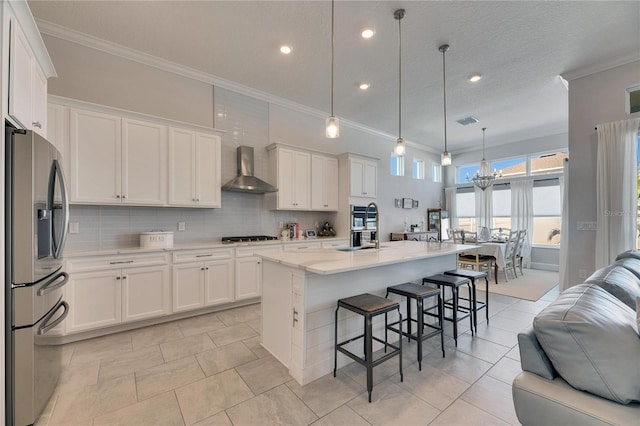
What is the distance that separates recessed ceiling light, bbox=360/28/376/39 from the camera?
300 cm

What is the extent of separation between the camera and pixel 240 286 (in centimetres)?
381

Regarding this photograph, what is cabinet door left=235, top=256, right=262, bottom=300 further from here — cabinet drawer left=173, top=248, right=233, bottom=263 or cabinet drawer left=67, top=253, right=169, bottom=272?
cabinet drawer left=67, top=253, right=169, bottom=272

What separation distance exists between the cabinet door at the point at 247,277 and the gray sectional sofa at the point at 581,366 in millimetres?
3287

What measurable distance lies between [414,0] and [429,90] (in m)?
2.09

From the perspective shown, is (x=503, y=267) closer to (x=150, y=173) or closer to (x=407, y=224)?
(x=407, y=224)

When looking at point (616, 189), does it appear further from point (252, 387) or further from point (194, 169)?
point (194, 169)

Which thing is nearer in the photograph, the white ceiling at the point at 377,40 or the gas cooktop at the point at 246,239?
the white ceiling at the point at 377,40

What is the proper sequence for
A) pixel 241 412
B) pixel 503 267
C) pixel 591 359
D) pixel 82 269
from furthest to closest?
pixel 503 267 → pixel 82 269 → pixel 241 412 → pixel 591 359

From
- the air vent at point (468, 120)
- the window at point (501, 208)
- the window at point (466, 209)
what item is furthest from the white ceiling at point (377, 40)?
the window at point (466, 209)

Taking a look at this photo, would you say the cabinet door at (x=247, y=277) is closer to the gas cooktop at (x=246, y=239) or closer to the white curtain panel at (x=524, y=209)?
the gas cooktop at (x=246, y=239)

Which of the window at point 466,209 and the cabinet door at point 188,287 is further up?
the window at point 466,209

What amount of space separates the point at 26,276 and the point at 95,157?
186 centimetres

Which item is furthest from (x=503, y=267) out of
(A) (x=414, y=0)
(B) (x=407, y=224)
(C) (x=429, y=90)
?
(A) (x=414, y=0)

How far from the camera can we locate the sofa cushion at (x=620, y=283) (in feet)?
5.49
